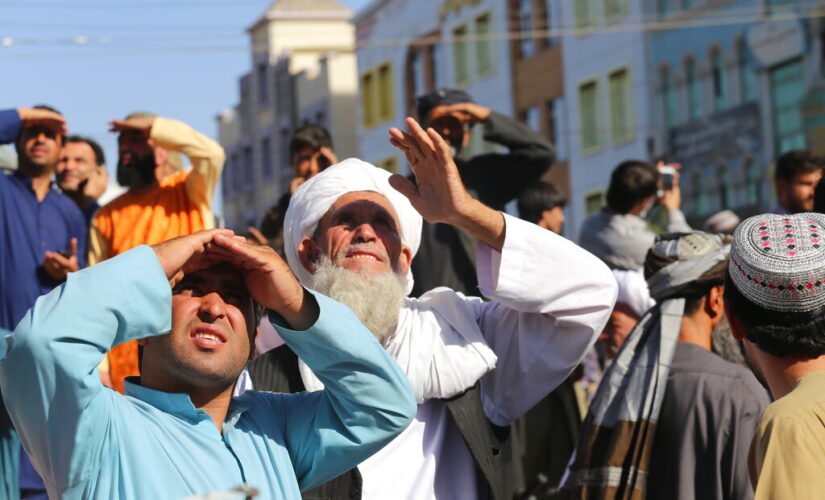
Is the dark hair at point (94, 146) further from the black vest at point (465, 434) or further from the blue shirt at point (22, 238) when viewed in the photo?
the black vest at point (465, 434)

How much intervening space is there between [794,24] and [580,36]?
23.6 feet

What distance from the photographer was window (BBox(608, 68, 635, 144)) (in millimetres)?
33594

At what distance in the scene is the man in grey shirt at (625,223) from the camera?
26.1 feet

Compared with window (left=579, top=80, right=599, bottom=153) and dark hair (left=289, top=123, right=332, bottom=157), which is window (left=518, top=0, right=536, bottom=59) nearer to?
window (left=579, top=80, right=599, bottom=153)

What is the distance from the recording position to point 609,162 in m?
33.9

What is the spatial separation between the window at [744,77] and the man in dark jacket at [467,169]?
23.6 metres

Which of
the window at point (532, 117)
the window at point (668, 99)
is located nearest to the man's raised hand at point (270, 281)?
the window at point (668, 99)

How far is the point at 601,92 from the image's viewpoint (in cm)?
3447

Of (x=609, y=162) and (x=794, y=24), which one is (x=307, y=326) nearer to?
(x=794, y=24)

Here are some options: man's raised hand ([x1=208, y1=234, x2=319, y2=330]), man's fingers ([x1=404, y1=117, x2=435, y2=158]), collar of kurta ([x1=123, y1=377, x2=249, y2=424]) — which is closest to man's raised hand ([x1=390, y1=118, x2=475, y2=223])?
man's fingers ([x1=404, y1=117, x2=435, y2=158])

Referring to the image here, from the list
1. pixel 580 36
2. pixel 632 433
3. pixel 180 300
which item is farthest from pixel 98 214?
pixel 580 36

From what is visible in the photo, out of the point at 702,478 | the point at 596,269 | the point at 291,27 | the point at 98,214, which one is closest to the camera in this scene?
the point at 596,269

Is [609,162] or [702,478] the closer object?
[702,478]

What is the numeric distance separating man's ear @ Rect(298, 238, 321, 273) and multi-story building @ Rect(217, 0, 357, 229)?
144ft
